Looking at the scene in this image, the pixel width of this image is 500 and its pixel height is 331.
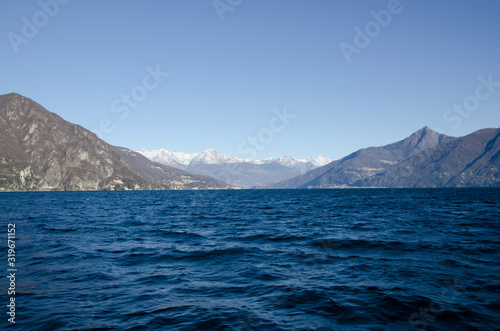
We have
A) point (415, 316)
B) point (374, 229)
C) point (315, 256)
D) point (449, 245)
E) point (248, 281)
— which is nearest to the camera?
point (415, 316)

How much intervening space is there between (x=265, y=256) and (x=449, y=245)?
15520mm

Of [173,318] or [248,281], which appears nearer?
[173,318]

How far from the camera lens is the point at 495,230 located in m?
31.6

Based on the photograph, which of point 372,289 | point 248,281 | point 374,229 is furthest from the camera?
point 374,229

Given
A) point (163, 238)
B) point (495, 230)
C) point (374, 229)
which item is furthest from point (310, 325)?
point (495, 230)

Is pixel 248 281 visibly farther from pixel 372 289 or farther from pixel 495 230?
pixel 495 230

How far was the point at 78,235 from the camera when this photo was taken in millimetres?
31344

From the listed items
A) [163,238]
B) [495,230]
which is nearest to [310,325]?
[163,238]

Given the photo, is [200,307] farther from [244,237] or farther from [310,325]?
[244,237]

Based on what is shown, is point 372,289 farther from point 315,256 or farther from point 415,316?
point 315,256

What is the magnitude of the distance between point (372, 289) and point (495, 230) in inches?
1047

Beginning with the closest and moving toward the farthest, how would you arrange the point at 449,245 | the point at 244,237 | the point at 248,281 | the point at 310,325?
the point at 310,325
the point at 248,281
the point at 449,245
the point at 244,237

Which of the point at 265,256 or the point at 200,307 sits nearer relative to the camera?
the point at 200,307

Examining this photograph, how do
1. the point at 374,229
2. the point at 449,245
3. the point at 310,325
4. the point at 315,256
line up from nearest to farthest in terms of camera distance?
the point at 310,325, the point at 315,256, the point at 449,245, the point at 374,229
